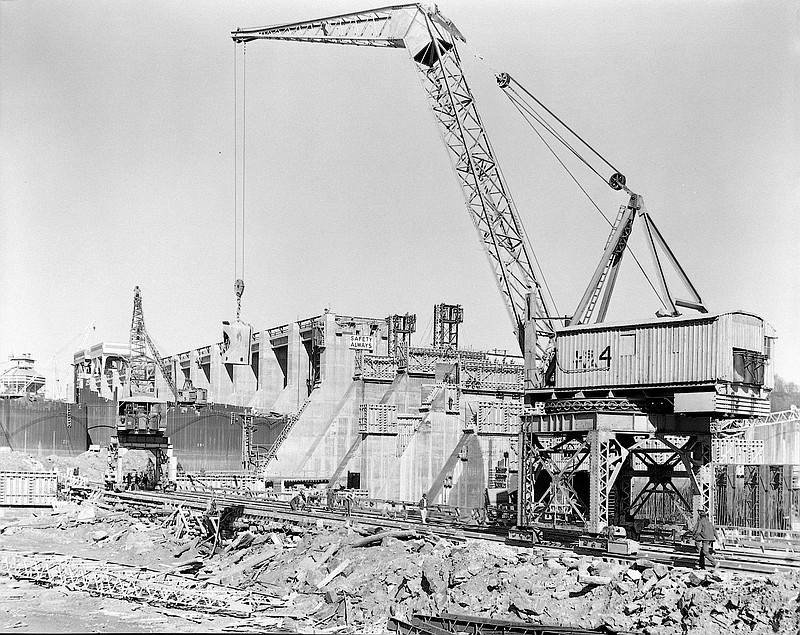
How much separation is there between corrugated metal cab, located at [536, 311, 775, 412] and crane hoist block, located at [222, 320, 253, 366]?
3823cm

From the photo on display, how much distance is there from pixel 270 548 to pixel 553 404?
1268 centimetres

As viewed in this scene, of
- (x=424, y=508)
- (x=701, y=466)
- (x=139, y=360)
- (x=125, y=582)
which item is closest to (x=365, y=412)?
(x=424, y=508)

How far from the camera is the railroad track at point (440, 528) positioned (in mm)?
27516

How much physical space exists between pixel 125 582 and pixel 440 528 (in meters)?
11.8

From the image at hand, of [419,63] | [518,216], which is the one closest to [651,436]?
[518,216]

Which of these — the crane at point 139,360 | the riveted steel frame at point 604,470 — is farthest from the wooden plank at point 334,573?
the crane at point 139,360

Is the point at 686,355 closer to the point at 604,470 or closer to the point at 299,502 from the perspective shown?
Result: the point at 604,470

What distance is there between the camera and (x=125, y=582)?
110 feet

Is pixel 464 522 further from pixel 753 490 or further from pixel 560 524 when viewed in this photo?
pixel 753 490

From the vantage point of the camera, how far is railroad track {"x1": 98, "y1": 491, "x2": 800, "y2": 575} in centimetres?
2752

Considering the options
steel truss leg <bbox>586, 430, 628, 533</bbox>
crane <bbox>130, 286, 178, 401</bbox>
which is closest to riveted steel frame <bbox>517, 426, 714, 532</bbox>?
steel truss leg <bbox>586, 430, 628, 533</bbox>

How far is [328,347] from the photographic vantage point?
69.0 metres

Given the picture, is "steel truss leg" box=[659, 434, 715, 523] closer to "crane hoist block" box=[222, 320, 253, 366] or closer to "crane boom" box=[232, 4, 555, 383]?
"crane boom" box=[232, 4, 555, 383]

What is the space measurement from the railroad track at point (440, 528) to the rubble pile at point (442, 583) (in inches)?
23.4
